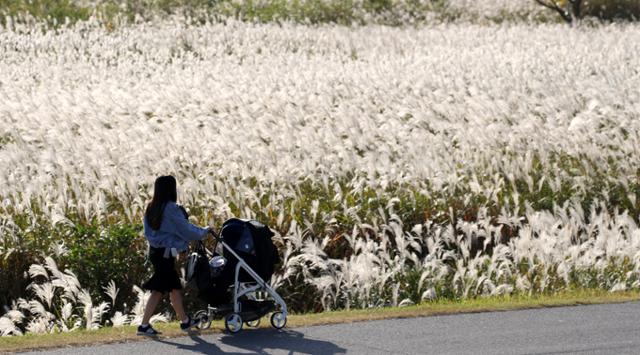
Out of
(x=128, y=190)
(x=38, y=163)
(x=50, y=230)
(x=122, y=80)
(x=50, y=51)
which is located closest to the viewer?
(x=50, y=230)

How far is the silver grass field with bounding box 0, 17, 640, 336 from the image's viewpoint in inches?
456

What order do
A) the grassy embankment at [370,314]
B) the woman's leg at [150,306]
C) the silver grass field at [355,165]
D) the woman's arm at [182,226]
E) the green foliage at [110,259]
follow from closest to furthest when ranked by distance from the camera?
the grassy embankment at [370,314] → the woman's arm at [182,226] → the woman's leg at [150,306] → the green foliage at [110,259] → the silver grass field at [355,165]

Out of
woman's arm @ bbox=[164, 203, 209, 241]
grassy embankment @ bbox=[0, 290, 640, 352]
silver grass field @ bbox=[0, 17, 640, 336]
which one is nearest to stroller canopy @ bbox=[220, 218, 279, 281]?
woman's arm @ bbox=[164, 203, 209, 241]

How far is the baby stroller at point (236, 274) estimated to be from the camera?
9242 mm

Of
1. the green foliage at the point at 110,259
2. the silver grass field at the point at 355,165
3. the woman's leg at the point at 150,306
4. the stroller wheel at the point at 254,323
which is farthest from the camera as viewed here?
the silver grass field at the point at 355,165

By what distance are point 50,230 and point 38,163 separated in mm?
3203

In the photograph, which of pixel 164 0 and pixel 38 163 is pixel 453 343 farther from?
pixel 164 0

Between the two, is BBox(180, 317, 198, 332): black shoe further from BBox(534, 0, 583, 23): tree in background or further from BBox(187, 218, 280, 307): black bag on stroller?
BBox(534, 0, 583, 23): tree in background

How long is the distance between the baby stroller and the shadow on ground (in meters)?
0.13

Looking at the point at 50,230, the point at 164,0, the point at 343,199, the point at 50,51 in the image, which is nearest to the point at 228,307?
the point at 50,230

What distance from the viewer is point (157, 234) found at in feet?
30.3

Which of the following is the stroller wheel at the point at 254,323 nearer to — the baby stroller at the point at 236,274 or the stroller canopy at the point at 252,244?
the baby stroller at the point at 236,274

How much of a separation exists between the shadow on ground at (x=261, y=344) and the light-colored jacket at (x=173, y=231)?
32.0 inches

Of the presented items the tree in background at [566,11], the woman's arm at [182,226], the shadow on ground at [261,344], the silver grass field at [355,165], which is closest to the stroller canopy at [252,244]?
the woman's arm at [182,226]
